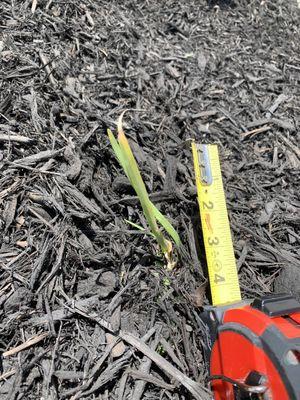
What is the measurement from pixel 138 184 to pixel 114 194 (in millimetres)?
286

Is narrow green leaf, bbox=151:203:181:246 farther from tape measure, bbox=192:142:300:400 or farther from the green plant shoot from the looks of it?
tape measure, bbox=192:142:300:400

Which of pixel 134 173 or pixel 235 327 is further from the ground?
pixel 134 173

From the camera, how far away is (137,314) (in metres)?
1.62

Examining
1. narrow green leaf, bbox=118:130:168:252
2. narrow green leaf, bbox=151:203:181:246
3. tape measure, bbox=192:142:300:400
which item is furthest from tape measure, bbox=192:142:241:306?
narrow green leaf, bbox=118:130:168:252

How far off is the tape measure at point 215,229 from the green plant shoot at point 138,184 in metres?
0.16

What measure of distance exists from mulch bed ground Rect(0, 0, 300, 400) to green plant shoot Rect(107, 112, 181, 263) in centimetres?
9

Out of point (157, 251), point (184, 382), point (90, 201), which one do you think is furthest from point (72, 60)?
point (184, 382)

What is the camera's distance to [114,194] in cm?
183

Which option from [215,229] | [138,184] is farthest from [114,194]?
[215,229]

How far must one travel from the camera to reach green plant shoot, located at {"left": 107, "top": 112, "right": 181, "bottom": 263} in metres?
1.56

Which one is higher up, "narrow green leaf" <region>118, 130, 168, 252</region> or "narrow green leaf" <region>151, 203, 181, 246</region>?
"narrow green leaf" <region>118, 130, 168, 252</region>

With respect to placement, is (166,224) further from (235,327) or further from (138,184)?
(235,327)

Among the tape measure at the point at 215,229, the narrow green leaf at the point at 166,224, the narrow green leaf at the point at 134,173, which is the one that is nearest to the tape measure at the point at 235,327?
the tape measure at the point at 215,229

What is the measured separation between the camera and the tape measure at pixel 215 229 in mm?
1726
